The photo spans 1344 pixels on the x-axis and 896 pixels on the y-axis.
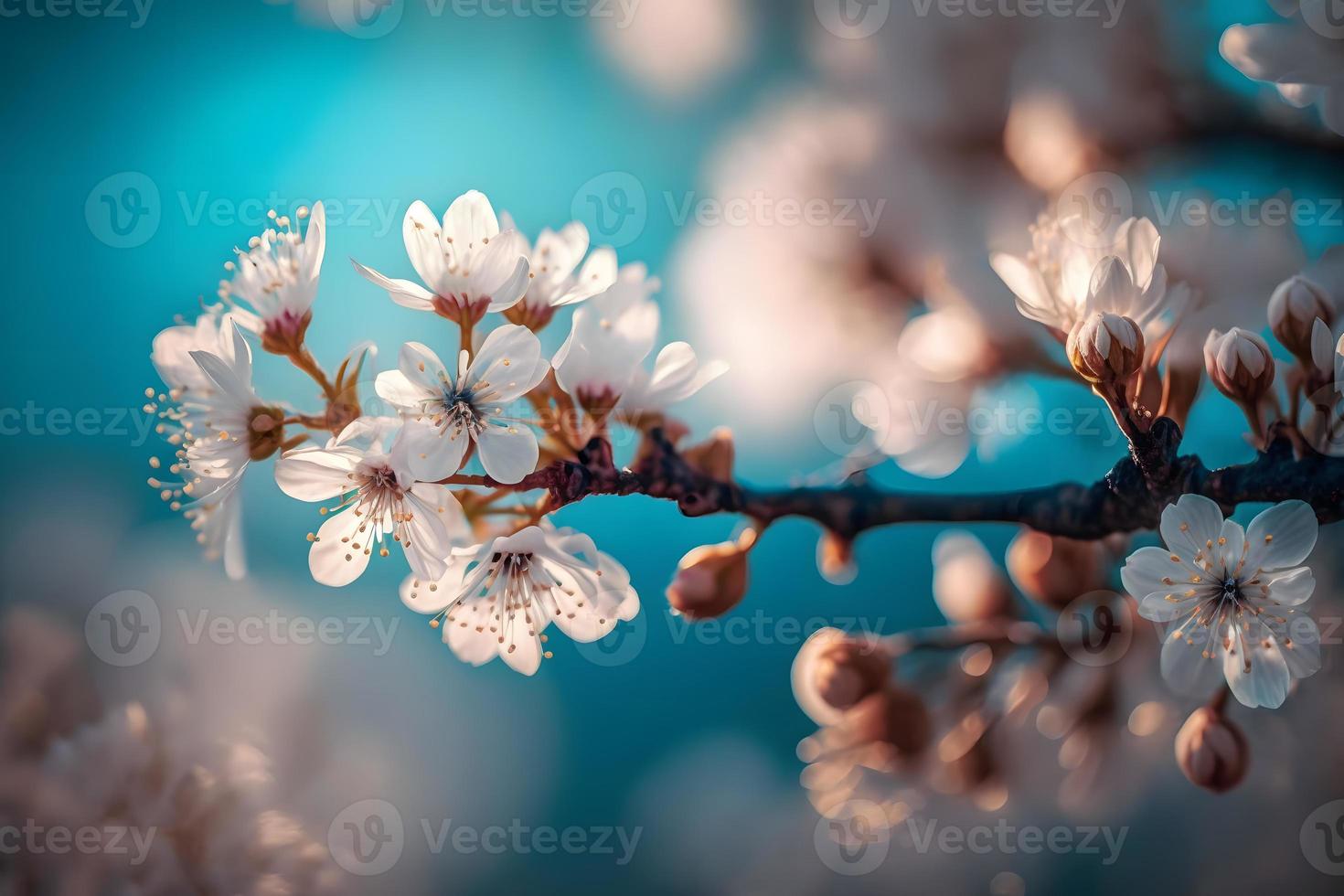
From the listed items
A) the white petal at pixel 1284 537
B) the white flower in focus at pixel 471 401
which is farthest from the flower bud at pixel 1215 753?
the white flower in focus at pixel 471 401

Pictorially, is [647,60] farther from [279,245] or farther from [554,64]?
[279,245]

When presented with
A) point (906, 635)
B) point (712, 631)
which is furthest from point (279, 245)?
point (712, 631)

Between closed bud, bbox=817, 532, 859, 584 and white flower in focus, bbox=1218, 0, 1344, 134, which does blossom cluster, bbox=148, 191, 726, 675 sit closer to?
closed bud, bbox=817, 532, 859, 584

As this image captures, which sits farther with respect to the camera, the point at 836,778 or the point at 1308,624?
the point at 836,778

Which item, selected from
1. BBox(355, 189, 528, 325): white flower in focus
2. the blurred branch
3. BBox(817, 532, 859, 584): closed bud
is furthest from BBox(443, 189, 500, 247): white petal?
BBox(817, 532, 859, 584): closed bud

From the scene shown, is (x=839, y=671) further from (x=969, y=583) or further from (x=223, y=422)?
(x=223, y=422)

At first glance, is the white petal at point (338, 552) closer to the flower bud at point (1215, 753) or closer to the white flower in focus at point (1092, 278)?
the white flower in focus at point (1092, 278)
